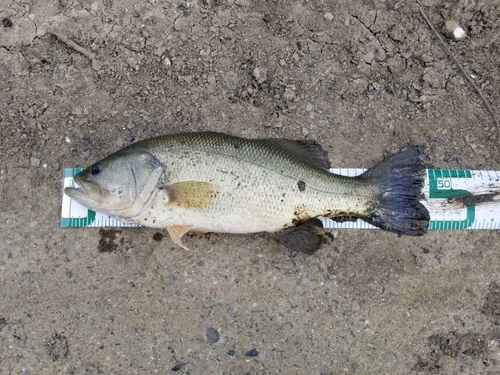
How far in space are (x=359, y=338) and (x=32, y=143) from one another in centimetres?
341

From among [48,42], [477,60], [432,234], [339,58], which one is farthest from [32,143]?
[477,60]

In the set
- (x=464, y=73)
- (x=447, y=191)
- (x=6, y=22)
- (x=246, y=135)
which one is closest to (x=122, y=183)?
(x=246, y=135)

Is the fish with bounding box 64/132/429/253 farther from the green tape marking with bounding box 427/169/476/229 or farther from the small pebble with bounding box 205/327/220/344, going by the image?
the small pebble with bounding box 205/327/220/344

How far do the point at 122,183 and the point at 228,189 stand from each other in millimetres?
824

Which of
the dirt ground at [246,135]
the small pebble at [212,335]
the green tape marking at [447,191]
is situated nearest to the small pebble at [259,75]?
the dirt ground at [246,135]

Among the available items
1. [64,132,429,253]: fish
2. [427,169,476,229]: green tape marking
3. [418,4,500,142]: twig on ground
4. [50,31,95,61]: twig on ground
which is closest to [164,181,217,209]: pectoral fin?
[64,132,429,253]: fish

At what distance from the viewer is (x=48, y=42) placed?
4129 millimetres

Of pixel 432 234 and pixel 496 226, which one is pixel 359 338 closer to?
pixel 432 234

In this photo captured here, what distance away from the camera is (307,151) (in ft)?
12.4

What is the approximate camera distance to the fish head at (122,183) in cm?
346

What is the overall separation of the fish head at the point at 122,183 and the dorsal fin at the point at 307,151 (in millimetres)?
1055

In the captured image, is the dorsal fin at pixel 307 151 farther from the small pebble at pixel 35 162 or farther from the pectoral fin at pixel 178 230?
the small pebble at pixel 35 162

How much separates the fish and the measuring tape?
317mm

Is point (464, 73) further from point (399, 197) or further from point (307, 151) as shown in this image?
point (307, 151)
